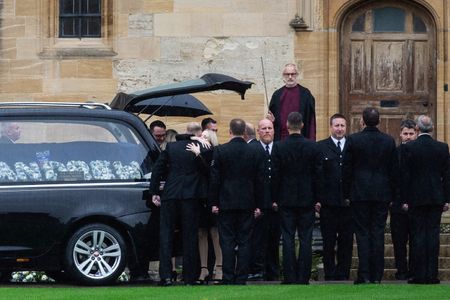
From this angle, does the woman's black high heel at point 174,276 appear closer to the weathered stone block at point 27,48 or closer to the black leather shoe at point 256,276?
the black leather shoe at point 256,276

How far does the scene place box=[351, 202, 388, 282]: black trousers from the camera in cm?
2072

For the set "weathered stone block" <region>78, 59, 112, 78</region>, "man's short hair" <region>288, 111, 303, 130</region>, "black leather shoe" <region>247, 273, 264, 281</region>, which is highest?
"weathered stone block" <region>78, 59, 112, 78</region>

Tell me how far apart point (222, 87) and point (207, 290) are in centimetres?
475

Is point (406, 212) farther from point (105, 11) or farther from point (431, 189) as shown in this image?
point (105, 11)

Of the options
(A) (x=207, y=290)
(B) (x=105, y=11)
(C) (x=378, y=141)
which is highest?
(B) (x=105, y=11)

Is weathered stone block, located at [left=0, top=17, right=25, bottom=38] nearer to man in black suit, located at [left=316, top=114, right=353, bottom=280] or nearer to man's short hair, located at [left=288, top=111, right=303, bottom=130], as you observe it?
man in black suit, located at [left=316, top=114, right=353, bottom=280]

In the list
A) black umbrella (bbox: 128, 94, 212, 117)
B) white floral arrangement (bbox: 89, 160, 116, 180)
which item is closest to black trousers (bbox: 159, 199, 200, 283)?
white floral arrangement (bbox: 89, 160, 116, 180)

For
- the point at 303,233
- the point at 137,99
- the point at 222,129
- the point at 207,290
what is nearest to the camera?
the point at 207,290

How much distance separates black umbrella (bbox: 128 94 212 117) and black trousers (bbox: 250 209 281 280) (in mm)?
3280

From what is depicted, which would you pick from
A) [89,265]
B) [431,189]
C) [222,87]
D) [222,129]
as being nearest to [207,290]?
[89,265]

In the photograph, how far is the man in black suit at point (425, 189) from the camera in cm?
2097

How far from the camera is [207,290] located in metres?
19.5

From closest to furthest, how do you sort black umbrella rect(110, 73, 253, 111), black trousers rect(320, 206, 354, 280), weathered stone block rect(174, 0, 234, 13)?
black trousers rect(320, 206, 354, 280) → black umbrella rect(110, 73, 253, 111) → weathered stone block rect(174, 0, 234, 13)

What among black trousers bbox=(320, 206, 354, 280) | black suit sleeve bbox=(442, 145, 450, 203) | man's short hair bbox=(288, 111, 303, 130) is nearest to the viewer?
man's short hair bbox=(288, 111, 303, 130)
